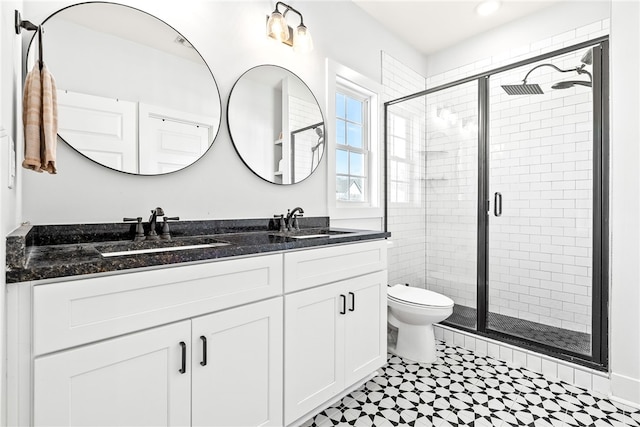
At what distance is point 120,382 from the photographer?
997 millimetres

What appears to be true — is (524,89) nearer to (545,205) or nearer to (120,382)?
(545,205)

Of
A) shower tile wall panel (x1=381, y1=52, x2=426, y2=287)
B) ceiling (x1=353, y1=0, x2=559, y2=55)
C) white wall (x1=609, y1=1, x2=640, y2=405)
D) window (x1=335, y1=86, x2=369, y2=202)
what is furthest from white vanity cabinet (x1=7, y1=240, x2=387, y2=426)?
ceiling (x1=353, y1=0, x2=559, y2=55)

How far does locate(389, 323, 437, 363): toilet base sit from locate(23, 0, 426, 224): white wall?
3.54 ft

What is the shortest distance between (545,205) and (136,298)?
254 centimetres

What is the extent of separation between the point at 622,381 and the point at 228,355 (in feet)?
7.16

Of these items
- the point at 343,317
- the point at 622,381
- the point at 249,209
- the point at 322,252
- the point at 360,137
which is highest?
the point at 360,137

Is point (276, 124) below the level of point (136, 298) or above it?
above

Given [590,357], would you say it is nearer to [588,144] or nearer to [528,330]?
[528,330]

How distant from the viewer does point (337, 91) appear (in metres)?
2.66

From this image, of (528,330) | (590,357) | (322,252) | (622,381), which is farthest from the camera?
(528,330)

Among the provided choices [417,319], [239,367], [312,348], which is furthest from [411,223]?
[239,367]

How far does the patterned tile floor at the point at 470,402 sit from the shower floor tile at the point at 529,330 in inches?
9.6

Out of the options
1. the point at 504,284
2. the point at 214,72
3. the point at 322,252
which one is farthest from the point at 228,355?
the point at 504,284

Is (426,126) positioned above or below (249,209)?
above
